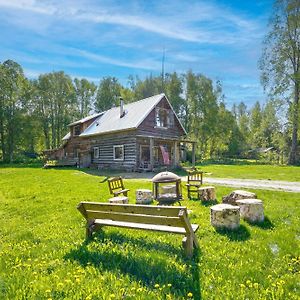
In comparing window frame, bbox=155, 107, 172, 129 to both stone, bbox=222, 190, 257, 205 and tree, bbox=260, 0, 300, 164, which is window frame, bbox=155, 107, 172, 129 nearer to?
tree, bbox=260, 0, 300, 164

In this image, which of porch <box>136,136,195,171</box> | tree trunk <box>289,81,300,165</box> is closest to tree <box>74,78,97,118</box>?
porch <box>136,136,195,171</box>

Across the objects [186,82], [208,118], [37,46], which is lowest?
[208,118]

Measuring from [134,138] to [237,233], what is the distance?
1634 cm

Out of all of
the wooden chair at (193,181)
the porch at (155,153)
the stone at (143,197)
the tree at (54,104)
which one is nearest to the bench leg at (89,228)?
the stone at (143,197)

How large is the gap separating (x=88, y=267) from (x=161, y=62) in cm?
3994

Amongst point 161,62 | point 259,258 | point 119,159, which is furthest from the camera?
point 161,62

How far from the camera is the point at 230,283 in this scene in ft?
10.9

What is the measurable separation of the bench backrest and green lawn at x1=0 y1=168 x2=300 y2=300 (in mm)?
539

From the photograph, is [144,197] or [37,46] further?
[37,46]

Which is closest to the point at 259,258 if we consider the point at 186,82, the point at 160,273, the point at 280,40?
the point at 160,273

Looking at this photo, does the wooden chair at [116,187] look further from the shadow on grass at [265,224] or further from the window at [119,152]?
the window at [119,152]

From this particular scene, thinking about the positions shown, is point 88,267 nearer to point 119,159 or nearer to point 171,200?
point 171,200

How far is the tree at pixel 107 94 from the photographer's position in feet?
160

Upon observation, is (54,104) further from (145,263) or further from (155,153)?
(145,263)
